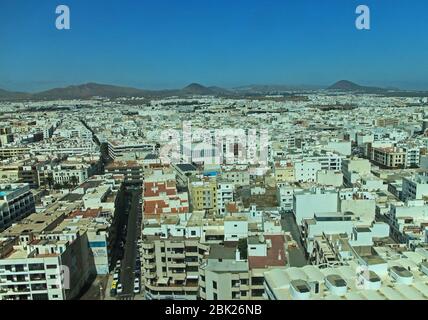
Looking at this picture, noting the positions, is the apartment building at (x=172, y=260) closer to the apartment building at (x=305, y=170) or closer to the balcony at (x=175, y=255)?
the balcony at (x=175, y=255)

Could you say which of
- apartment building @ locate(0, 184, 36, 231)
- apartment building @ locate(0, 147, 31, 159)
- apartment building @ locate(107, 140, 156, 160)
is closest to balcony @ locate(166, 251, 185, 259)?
apartment building @ locate(0, 184, 36, 231)

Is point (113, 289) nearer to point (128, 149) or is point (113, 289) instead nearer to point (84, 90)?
point (84, 90)

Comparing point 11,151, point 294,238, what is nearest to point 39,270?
point 294,238

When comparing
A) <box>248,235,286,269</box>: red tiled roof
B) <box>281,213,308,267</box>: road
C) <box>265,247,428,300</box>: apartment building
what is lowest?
<box>281,213,308,267</box>: road

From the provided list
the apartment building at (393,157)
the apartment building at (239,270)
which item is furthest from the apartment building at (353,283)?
the apartment building at (393,157)

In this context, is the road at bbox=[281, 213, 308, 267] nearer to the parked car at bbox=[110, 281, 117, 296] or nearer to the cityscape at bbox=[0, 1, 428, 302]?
the cityscape at bbox=[0, 1, 428, 302]

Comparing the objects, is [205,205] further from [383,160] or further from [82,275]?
[383,160]
